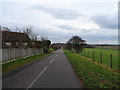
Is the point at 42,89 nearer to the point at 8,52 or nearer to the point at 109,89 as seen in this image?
the point at 109,89

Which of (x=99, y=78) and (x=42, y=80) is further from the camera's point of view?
(x=99, y=78)

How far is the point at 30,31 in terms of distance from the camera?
1603 inches

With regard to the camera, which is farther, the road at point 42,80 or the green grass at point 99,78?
the road at point 42,80

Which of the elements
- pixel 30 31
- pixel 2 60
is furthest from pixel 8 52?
pixel 30 31

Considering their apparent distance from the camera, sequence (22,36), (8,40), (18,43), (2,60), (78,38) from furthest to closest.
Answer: (78,38) → (8,40) → (22,36) → (18,43) → (2,60)

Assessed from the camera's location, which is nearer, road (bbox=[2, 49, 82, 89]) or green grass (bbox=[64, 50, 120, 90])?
green grass (bbox=[64, 50, 120, 90])

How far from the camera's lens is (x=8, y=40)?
43.7 m

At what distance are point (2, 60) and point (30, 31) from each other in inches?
871

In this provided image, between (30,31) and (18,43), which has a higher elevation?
(30,31)

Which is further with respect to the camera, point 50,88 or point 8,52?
point 8,52

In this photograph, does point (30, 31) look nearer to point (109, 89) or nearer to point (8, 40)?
point (8, 40)

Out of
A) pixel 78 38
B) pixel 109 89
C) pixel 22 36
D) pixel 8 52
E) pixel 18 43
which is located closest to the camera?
pixel 109 89

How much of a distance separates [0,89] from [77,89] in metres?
3.33

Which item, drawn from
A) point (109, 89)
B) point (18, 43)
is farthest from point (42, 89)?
point (18, 43)
